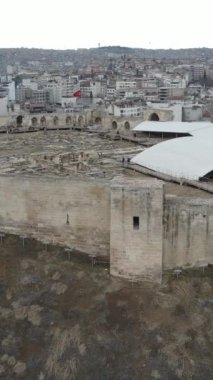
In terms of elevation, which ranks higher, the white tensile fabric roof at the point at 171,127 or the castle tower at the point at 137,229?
the white tensile fabric roof at the point at 171,127

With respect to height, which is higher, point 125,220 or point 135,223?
point 125,220

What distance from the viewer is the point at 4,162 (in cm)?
2842

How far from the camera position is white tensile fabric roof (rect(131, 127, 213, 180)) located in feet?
77.9

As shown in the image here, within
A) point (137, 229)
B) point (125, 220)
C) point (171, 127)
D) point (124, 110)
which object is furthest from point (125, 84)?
point (137, 229)

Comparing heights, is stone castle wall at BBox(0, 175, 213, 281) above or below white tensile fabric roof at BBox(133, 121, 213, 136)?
below

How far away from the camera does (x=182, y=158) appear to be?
2569 centimetres

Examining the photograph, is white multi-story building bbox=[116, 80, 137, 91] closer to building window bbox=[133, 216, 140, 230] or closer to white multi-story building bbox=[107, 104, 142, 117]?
white multi-story building bbox=[107, 104, 142, 117]

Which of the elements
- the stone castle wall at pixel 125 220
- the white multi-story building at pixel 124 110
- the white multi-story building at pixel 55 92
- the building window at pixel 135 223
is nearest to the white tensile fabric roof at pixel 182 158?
the stone castle wall at pixel 125 220

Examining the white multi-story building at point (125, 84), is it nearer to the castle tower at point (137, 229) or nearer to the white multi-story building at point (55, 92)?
the white multi-story building at point (55, 92)

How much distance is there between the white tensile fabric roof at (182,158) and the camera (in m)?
23.7

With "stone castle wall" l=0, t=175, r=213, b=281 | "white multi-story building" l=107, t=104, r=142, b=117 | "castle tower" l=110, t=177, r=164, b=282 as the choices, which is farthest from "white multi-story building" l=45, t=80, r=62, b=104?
"castle tower" l=110, t=177, r=164, b=282

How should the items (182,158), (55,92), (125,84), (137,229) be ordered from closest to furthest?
1. (137,229)
2. (182,158)
3. (55,92)
4. (125,84)

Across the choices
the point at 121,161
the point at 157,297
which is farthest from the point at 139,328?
the point at 121,161

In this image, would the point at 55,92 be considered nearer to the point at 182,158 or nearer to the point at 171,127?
the point at 171,127
